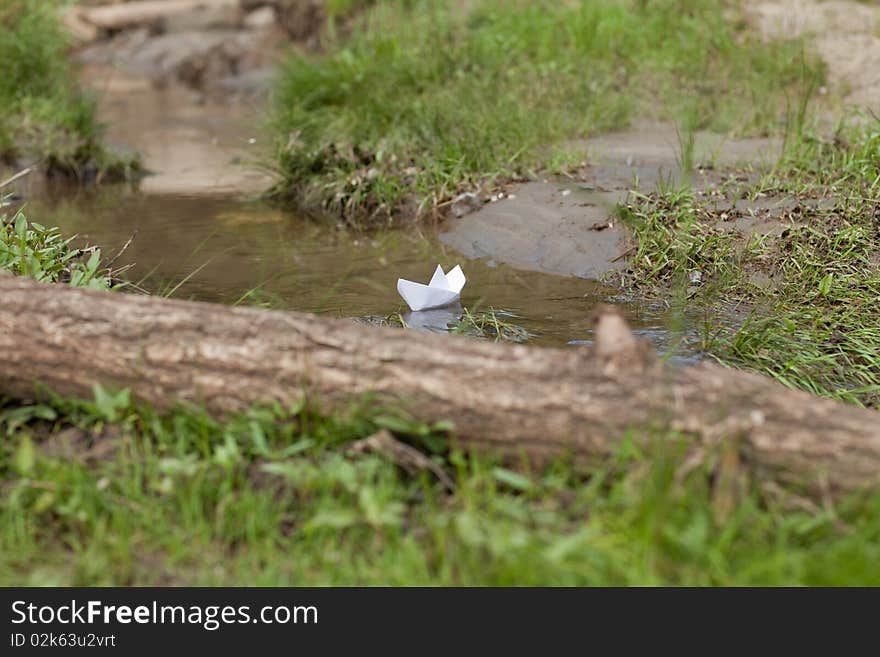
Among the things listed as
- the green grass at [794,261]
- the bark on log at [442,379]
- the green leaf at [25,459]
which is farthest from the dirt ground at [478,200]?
the green leaf at [25,459]

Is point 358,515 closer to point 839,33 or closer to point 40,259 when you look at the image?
point 40,259

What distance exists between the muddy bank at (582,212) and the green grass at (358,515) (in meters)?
2.85

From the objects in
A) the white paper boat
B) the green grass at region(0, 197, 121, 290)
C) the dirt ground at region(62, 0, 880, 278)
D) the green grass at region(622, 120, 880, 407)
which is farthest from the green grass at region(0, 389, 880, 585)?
the white paper boat

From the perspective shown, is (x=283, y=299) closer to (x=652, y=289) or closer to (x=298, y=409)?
(x=652, y=289)

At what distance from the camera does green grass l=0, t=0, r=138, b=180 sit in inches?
311

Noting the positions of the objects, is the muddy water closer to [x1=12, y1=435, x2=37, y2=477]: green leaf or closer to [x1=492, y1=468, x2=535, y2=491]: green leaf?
[x1=12, y1=435, x2=37, y2=477]: green leaf

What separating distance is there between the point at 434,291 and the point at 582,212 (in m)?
1.50

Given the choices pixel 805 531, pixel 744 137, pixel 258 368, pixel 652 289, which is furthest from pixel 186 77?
pixel 805 531

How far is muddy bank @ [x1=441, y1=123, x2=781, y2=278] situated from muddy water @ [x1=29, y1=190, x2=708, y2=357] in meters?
0.14

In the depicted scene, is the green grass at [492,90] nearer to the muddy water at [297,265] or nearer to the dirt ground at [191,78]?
the muddy water at [297,265]

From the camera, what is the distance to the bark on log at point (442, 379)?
2.65 meters

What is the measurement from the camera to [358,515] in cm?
265

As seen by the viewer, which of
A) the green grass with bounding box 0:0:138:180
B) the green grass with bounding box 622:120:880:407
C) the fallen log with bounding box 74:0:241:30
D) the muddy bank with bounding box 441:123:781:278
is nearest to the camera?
the green grass with bounding box 622:120:880:407

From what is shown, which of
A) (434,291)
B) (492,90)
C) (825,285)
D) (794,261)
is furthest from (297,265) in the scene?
(825,285)
